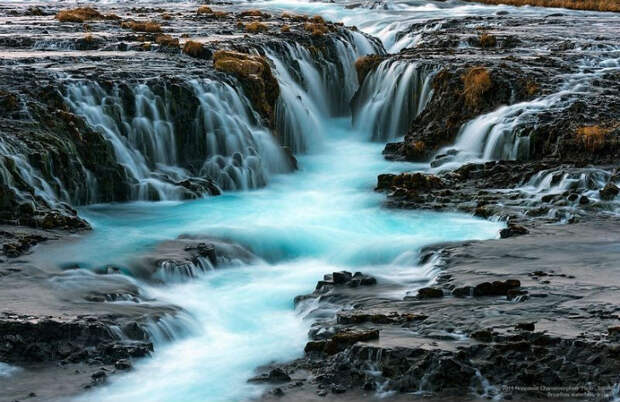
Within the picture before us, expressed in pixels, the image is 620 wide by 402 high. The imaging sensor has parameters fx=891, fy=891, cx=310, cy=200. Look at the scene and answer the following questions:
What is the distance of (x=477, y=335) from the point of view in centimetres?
1016

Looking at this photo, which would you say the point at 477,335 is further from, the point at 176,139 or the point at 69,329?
the point at 176,139

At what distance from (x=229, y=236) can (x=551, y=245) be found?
554cm

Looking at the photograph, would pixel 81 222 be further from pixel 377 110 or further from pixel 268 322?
pixel 377 110

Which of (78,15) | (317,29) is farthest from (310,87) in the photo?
(78,15)

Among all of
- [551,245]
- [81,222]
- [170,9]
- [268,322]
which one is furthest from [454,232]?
[170,9]

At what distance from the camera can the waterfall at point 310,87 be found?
24781 mm

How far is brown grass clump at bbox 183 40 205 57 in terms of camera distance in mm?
25141

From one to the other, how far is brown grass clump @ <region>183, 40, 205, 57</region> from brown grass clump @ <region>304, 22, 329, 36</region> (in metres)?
7.07

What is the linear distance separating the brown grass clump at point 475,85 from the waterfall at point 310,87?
14.8 ft

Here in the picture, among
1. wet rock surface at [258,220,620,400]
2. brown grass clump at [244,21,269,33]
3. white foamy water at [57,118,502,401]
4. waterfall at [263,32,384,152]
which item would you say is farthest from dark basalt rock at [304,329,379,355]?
brown grass clump at [244,21,269,33]

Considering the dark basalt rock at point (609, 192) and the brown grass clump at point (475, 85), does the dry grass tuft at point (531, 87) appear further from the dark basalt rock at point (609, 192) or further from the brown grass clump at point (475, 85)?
the dark basalt rock at point (609, 192)

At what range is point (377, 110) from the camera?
26172 mm

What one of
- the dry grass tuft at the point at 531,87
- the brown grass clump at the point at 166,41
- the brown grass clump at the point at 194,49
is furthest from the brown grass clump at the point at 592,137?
the brown grass clump at the point at 166,41

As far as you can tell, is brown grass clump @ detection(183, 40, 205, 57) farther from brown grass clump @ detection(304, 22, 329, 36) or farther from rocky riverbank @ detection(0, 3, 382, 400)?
brown grass clump @ detection(304, 22, 329, 36)
